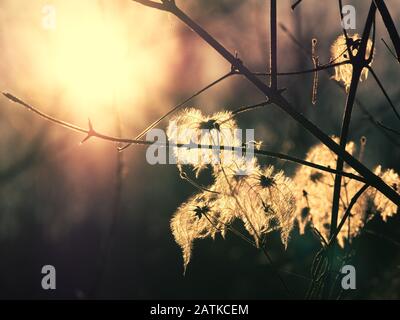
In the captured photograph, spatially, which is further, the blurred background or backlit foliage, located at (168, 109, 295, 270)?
the blurred background

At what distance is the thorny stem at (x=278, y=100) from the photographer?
57.9 inches

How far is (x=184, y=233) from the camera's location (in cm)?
207

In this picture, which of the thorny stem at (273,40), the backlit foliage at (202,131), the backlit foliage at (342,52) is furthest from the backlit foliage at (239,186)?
the backlit foliage at (342,52)

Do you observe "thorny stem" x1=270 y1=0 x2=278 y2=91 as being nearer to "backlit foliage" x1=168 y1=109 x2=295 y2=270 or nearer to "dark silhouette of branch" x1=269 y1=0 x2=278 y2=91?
"dark silhouette of branch" x1=269 y1=0 x2=278 y2=91

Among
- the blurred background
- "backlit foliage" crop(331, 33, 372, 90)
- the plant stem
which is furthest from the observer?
the blurred background

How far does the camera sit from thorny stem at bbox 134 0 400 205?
1.47 m

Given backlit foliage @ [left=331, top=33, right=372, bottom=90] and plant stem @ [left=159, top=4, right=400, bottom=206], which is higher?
backlit foliage @ [left=331, top=33, right=372, bottom=90]

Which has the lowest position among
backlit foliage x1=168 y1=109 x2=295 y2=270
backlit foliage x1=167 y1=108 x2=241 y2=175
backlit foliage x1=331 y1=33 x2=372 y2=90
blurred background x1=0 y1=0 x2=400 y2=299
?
backlit foliage x1=168 y1=109 x2=295 y2=270

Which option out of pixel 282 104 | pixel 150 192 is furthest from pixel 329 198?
pixel 150 192

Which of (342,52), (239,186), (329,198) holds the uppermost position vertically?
(342,52)

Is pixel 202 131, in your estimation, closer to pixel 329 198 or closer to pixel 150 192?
pixel 329 198

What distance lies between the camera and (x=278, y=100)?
153cm

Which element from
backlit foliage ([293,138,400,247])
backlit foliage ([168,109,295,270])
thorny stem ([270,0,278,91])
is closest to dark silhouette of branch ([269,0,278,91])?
thorny stem ([270,0,278,91])

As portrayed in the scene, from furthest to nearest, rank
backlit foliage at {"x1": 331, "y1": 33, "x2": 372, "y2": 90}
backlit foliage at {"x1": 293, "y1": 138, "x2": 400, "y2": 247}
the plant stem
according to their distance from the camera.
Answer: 1. backlit foliage at {"x1": 293, "y1": 138, "x2": 400, "y2": 247}
2. backlit foliage at {"x1": 331, "y1": 33, "x2": 372, "y2": 90}
3. the plant stem
